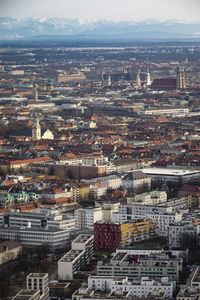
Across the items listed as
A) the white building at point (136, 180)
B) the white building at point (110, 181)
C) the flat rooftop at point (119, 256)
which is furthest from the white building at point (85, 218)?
the white building at point (110, 181)

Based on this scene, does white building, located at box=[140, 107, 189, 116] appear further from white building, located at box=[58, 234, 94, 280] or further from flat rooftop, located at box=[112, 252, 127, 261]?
flat rooftop, located at box=[112, 252, 127, 261]

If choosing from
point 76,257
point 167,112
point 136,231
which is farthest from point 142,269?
point 167,112

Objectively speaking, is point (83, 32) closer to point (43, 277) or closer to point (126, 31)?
point (126, 31)

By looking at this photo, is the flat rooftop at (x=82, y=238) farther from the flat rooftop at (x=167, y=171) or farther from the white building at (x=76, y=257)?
the flat rooftop at (x=167, y=171)

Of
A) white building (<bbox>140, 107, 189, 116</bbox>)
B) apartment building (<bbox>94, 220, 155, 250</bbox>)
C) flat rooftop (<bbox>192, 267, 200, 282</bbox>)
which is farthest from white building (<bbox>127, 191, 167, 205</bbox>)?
white building (<bbox>140, 107, 189, 116</bbox>)

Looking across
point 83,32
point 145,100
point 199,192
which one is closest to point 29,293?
point 199,192

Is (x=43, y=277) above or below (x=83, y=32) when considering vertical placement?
above
